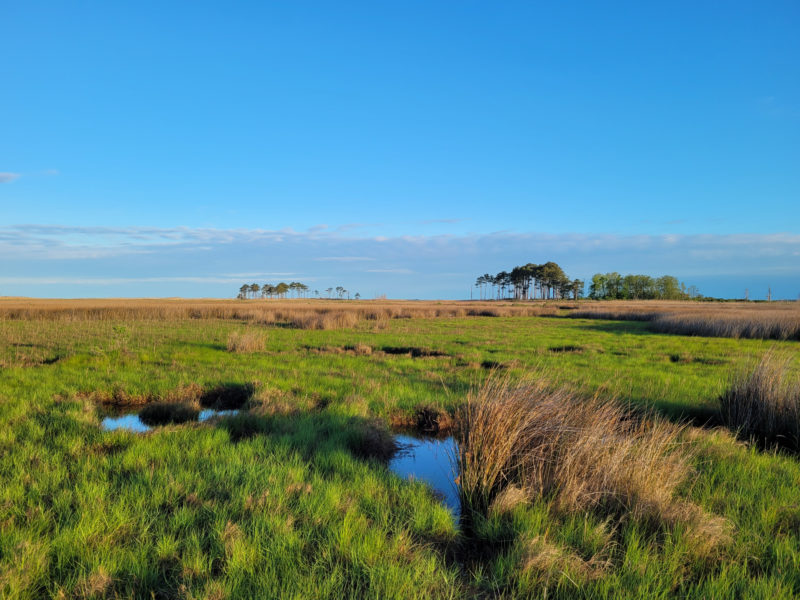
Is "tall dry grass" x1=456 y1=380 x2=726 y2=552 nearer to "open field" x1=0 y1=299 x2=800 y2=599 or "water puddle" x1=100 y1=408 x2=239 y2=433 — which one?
"open field" x1=0 y1=299 x2=800 y2=599

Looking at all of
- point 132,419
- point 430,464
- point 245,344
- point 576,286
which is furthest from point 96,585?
point 576,286

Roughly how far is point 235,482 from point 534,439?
13.2 feet

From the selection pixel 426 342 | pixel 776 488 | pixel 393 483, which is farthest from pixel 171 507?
pixel 426 342

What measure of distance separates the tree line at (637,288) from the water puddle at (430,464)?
14229 centimetres

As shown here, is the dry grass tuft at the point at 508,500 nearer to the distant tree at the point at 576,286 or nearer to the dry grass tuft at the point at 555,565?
the dry grass tuft at the point at 555,565

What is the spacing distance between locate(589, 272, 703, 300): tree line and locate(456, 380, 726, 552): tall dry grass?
143 metres

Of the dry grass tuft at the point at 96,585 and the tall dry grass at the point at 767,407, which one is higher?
the tall dry grass at the point at 767,407

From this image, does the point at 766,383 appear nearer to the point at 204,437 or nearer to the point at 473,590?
the point at 473,590

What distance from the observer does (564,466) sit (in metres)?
5.11

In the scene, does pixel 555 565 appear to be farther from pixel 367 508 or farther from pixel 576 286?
pixel 576 286

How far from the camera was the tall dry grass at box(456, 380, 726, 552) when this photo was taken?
475 centimetres

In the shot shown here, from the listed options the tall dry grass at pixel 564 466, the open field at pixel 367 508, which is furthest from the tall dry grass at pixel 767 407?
the tall dry grass at pixel 564 466

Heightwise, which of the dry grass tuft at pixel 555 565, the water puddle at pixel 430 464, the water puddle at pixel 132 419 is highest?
the dry grass tuft at pixel 555 565

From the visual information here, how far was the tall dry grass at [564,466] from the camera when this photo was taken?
4.75 meters
